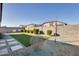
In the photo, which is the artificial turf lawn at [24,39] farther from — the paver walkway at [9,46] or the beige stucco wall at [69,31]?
the beige stucco wall at [69,31]

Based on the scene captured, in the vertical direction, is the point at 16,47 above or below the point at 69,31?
below

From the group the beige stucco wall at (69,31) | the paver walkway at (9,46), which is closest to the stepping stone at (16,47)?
the paver walkway at (9,46)

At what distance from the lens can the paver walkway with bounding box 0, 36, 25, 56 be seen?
1295 mm

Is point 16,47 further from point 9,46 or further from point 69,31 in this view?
point 69,31

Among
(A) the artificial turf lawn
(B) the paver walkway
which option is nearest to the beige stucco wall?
(A) the artificial turf lawn

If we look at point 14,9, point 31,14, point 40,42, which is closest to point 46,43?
point 40,42

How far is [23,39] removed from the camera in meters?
1.31

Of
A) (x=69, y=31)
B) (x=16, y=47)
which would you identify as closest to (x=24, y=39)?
(x=16, y=47)

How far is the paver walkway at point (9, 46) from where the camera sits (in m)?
1.29

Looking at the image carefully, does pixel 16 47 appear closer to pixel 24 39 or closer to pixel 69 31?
pixel 24 39

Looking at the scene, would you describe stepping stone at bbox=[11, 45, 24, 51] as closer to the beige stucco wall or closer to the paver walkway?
the paver walkway

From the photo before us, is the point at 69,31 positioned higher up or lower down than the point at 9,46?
higher up

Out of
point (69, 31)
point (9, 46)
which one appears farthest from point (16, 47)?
point (69, 31)

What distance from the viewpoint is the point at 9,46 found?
131cm
